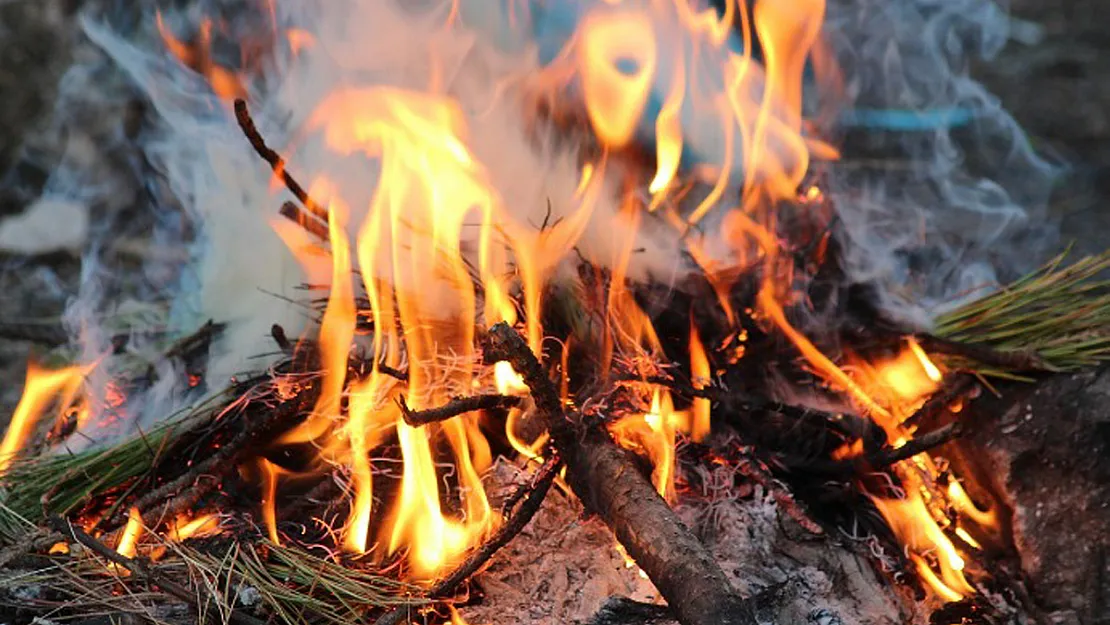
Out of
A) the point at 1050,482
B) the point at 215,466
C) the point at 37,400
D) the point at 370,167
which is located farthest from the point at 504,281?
the point at 37,400

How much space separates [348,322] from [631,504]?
35.9 inches

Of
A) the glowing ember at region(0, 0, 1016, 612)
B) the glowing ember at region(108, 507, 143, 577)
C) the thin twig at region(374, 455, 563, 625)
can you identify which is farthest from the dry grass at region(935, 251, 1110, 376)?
the glowing ember at region(108, 507, 143, 577)

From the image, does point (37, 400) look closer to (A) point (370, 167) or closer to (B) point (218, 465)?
(B) point (218, 465)

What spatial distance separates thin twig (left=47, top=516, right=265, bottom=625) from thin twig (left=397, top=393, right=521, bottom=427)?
551 millimetres

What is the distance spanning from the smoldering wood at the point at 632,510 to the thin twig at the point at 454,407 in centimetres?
13

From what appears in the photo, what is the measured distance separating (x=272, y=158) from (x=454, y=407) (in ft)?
2.73

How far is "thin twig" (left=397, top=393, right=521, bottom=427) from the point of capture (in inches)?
85.2

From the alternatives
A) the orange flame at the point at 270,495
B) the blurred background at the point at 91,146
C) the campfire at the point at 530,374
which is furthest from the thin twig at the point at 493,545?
the blurred background at the point at 91,146

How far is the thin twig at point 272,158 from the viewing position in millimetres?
2408

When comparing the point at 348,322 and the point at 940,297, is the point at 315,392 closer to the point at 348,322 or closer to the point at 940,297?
the point at 348,322

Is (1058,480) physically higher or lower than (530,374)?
lower

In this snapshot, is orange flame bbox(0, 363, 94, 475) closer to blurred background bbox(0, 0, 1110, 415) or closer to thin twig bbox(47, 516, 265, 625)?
thin twig bbox(47, 516, 265, 625)

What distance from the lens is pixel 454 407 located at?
7.46 ft

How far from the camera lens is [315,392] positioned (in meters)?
2.61
